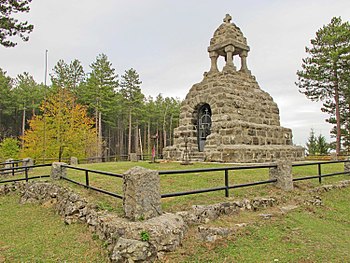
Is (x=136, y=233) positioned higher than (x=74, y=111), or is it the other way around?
(x=74, y=111)

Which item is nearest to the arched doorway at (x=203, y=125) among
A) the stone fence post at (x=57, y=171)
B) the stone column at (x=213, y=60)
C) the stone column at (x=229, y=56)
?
the stone column at (x=213, y=60)

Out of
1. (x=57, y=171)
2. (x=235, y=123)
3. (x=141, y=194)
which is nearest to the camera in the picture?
(x=141, y=194)

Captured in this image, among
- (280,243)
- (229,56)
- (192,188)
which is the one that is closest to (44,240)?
(192,188)

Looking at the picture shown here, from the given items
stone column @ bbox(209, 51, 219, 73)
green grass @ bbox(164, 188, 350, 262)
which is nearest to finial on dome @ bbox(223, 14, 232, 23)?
stone column @ bbox(209, 51, 219, 73)

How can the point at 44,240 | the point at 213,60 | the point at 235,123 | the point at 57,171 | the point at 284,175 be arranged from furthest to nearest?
1. the point at 213,60
2. the point at 235,123
3. the point at 57,171
4. the point at 284,175
5. the point at 44,240

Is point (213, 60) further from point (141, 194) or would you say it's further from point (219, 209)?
point (141, 194)

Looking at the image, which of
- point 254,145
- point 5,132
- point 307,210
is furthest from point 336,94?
point 5,132

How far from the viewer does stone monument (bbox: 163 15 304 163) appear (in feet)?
43.0

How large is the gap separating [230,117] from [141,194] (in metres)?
9.67

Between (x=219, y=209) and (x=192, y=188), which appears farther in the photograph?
(x=192, y=188)

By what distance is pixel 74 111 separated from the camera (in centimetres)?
2584

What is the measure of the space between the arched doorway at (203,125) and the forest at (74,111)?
689 centimetres

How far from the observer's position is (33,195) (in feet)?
30.7

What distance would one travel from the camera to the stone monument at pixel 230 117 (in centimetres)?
1309
